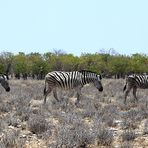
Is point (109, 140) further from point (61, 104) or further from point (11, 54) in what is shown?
point (11, 54)

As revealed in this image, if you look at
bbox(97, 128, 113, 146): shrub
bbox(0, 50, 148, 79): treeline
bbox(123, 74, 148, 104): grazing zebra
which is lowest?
bbox(97, 128, 113, 146): shrub

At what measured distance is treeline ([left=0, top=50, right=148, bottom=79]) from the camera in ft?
233

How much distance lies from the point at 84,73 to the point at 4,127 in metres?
9.59

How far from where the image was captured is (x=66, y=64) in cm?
7919

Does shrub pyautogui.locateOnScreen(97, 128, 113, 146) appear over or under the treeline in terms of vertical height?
under

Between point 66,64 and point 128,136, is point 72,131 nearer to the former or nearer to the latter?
point 128,136

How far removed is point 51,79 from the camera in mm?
19609

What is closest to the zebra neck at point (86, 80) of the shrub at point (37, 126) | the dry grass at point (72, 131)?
the dry grass at point (72, 131)

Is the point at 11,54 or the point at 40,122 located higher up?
the point at 11,54

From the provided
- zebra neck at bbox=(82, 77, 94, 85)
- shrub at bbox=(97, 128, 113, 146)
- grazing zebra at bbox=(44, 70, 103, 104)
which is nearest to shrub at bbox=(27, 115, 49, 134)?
shrub at bbox=(97, 128, 113, 146)

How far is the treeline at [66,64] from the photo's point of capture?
7106cm

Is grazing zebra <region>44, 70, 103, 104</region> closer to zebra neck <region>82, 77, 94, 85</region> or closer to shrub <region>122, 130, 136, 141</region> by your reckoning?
zebra neck <region>82, 77, 94, 85</region>

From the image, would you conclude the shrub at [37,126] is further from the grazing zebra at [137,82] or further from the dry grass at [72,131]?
the grazing zebra at [137,82]

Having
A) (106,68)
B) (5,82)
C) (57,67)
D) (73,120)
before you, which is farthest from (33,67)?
(73,120)
